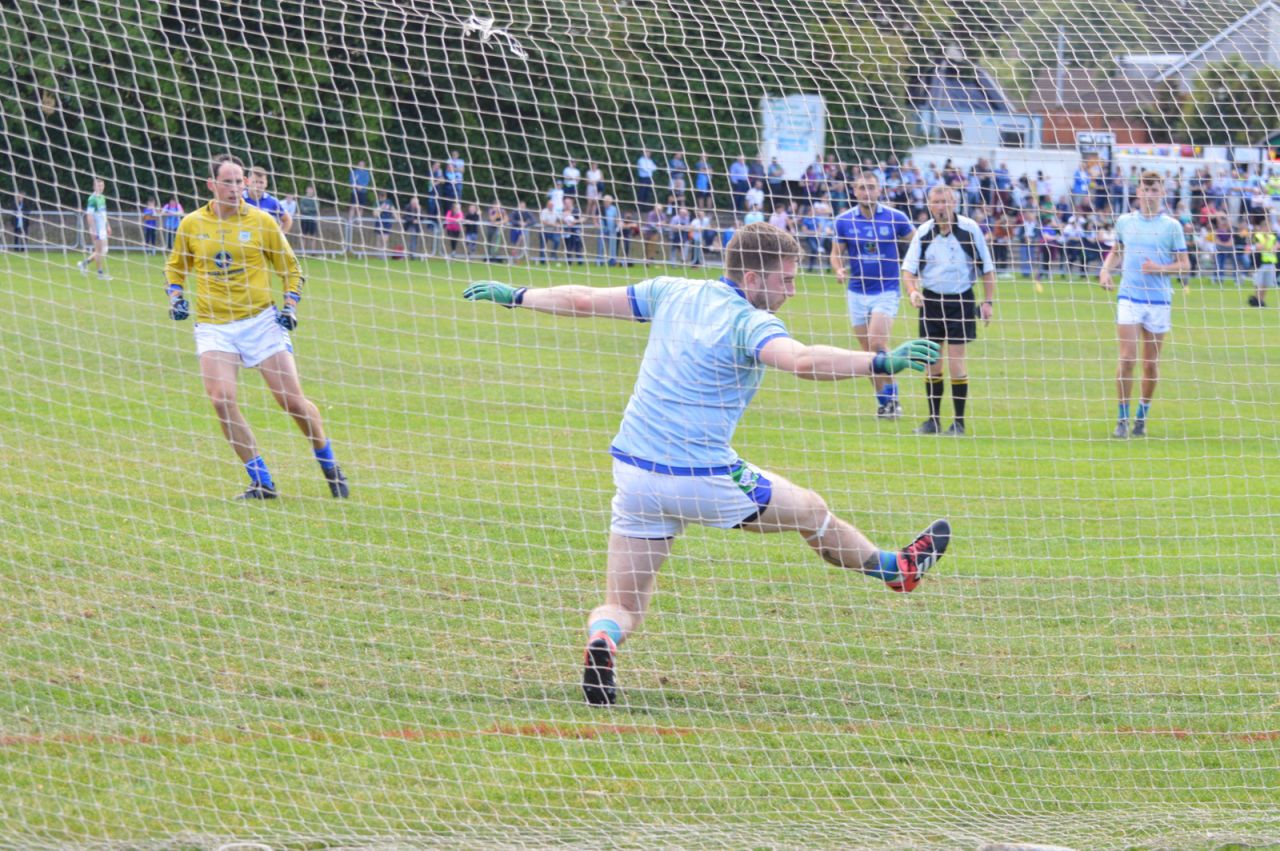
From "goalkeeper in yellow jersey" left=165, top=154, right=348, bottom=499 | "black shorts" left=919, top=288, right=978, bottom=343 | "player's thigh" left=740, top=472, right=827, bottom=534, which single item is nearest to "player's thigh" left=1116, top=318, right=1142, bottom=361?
"black shorts" left=919, top=288, right=978, bottom=343

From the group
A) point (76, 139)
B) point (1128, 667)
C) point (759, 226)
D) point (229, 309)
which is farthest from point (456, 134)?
point (1128, 667)

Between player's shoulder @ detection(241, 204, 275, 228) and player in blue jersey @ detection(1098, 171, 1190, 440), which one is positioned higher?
player's shoulder @ detection(241, 204, 275, 228)

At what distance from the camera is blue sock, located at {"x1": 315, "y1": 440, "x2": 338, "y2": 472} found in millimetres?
8062

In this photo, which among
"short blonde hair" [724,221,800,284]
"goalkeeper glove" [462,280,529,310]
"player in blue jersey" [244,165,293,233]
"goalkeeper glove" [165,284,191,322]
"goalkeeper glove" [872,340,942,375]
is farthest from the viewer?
"player in blue jersey" [244,165,293,233]

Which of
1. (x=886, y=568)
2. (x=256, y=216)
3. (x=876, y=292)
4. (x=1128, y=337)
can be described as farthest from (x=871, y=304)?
(x=886, y=568)

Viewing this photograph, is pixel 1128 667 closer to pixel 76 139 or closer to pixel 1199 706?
pixel 1199 706

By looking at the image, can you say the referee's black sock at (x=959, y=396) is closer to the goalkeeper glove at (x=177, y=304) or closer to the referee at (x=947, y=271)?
the referee at (x=947, y=271)

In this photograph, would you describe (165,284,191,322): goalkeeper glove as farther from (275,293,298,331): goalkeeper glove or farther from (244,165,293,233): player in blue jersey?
(244,165,293,233): player in blue jersey

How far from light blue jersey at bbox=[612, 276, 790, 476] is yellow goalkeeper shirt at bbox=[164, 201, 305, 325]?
11.4 feet

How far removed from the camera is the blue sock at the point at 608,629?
494cm

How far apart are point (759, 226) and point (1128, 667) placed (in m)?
2.24

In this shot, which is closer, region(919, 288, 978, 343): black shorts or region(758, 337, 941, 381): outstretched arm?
→ region(758, 337, 941, 381): outstretched arm

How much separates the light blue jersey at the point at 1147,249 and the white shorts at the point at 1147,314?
0.03m

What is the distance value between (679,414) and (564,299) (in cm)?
56
